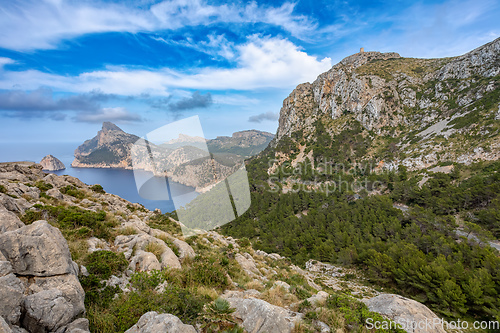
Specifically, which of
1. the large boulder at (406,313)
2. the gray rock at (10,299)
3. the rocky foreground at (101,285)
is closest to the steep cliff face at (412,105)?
the large boulder at (406,313)

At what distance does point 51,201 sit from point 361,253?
32.4 meters

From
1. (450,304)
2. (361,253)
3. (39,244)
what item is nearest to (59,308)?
(39,244)

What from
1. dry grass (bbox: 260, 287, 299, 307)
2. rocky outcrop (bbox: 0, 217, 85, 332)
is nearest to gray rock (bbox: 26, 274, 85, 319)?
rocky outcrop (bbox: 0, 217, 85, 332)

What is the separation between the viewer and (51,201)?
34.7 ft

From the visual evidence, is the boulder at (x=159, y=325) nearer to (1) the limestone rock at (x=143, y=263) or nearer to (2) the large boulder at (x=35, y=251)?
(2) the large boulder at (x=35, y=251)

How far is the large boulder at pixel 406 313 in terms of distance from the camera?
534cm

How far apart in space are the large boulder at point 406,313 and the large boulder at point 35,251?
27.5 ft

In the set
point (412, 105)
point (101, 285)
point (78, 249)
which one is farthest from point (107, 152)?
point (412, 105)

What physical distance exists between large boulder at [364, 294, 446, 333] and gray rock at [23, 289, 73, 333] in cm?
765

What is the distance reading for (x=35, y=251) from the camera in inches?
158

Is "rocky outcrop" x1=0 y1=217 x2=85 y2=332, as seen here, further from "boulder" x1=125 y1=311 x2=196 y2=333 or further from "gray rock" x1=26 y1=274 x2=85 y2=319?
"boulder" x1=125 y1=311 x2=196 y2=333

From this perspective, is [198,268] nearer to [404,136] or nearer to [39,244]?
[39,244]

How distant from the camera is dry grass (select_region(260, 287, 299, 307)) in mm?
6412

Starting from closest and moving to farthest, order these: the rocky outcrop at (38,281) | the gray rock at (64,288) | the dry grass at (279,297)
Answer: the rocky outcrop at (38,281) < the gray rock at (64,288) < the dry grass at (279,297)
